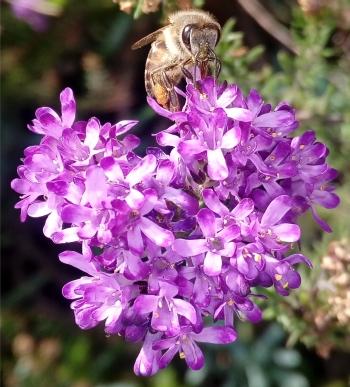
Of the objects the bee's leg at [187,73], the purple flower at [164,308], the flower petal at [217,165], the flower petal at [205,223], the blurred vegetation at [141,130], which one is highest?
the bee's leg at [187,73]

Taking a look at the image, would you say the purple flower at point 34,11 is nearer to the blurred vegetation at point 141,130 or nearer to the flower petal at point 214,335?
the blurred vegetation at point 141,130

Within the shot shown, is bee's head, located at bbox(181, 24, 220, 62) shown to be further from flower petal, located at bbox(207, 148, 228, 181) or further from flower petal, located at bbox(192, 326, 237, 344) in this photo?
flower petal, located at bbox(192, 326, 237, 344)

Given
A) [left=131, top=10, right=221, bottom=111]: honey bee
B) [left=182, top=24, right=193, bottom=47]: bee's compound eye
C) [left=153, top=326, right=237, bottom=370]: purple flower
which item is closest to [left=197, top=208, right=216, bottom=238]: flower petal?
[left=153, top=326, right=237, bottom=370]: purple flower

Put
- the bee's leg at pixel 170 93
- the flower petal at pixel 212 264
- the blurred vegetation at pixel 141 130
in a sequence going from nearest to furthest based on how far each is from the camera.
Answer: the flower petal at pixel 212 264 < the bee's leg at pixel 170 93 < the blurred vegetation at pixel 141 130

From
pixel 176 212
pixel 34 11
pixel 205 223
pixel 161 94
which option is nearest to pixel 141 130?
pixel 34 11

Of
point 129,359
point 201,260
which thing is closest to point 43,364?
point 129,359

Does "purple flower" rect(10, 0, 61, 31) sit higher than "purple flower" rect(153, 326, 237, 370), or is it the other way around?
"purple flower" rect(153, 326, 237, 370)

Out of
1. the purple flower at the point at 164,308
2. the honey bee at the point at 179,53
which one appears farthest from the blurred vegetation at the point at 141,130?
the purple flower at the point at 164,308
